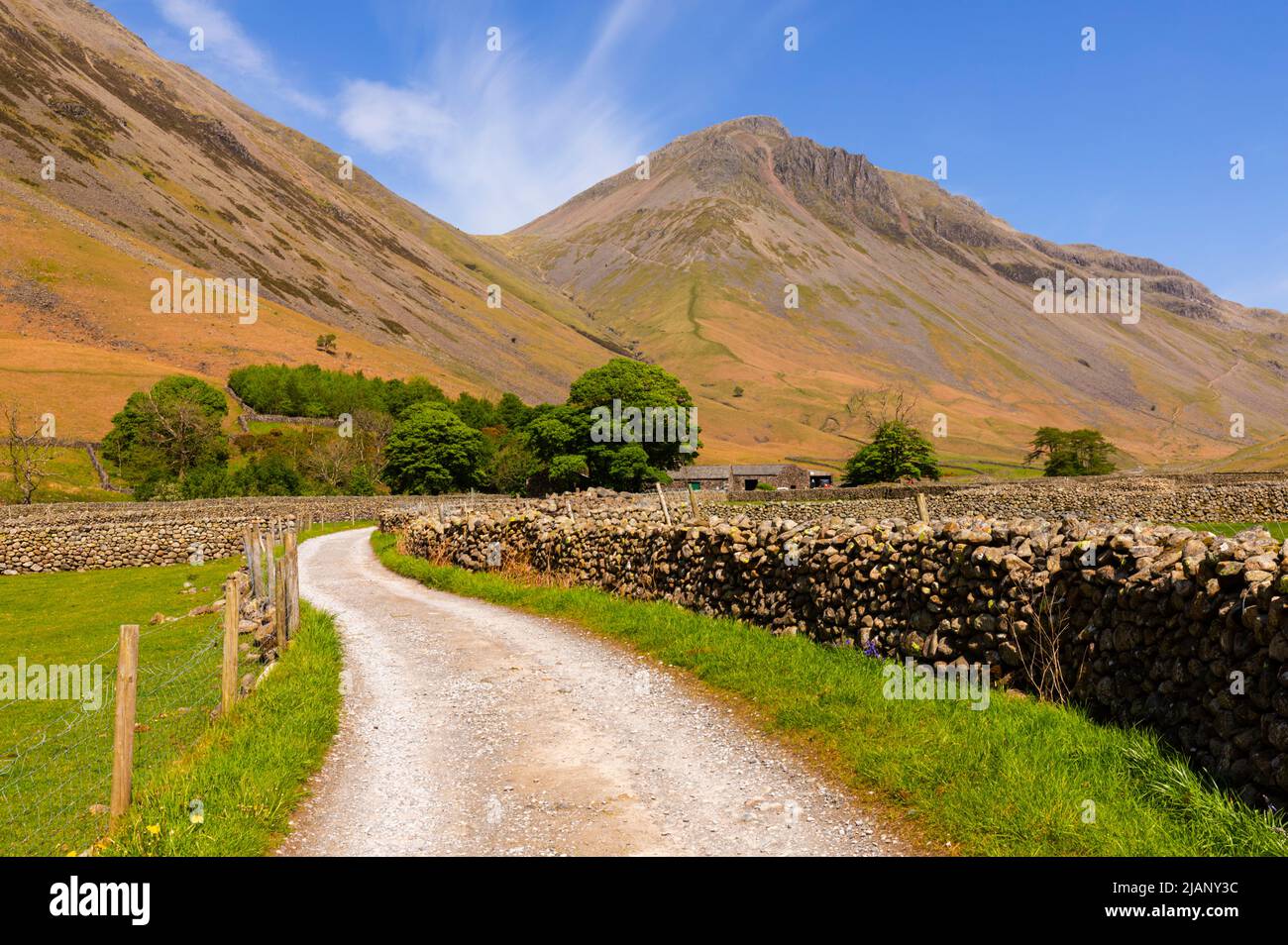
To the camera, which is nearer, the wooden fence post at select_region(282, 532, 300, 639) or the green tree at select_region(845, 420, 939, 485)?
the wooden fence post at select_region(282, 532, 300, 639)

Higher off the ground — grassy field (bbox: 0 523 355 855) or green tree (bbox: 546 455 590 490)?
green tree (bbox: 546 455 590 490)

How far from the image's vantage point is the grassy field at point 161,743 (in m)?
7.23

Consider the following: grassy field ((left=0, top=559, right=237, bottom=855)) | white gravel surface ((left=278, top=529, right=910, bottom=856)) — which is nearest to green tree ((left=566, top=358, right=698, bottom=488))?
grassy field ((left=0, top=559, right=237, bottom=855))

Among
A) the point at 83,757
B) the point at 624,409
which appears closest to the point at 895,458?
the point at 624,409

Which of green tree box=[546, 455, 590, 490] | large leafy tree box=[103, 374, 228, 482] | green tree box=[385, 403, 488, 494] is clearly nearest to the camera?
green tree box=[546, 455, 590, 490]

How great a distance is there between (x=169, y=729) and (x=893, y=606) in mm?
11588

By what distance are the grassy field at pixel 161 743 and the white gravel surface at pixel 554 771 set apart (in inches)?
18.9

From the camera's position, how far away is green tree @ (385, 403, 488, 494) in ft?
270

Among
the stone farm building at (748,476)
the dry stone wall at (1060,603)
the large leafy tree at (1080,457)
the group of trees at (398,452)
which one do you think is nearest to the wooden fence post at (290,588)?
the dry stone wall at (1060,603)

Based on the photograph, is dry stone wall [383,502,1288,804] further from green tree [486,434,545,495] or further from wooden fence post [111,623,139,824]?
green tree [486,434,545,495]

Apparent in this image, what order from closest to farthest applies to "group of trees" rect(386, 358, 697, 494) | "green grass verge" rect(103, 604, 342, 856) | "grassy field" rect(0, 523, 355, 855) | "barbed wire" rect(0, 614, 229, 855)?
1. "green grass verge" rect(103, 604, 342, 856)
2. "grassy field" rect(0, 523, 355, 855)
3. "barbed wire" rect(0, 614, 229, 855)
4. "group of trees" rect(386, 358, 697, 494)

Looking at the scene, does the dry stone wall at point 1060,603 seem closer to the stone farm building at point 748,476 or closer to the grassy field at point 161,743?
the grassy field at point 161,743

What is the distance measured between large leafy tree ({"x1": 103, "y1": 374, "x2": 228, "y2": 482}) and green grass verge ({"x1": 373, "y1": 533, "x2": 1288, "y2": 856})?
85.3 metres

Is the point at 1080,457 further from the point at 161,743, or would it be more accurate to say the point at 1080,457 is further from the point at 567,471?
the point at 161,743
